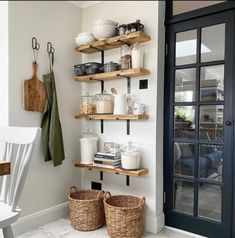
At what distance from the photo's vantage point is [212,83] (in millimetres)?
2357

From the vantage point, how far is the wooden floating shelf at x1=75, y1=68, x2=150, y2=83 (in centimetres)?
242

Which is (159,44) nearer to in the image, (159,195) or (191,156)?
(191,156)

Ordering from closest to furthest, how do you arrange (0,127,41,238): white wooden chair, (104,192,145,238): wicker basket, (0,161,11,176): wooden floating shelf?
(0,161,11,176): wooden floating shelf < (0,127,41,238): white wooden chair < (104,192,145,238): wicker basket

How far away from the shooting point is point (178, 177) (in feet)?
8.36

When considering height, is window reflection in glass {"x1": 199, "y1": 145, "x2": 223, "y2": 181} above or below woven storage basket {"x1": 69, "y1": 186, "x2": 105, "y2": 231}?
above

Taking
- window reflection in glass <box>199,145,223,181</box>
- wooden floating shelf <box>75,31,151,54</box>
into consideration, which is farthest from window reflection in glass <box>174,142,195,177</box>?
wooden floating shelf <box>75,31,151,54</box>

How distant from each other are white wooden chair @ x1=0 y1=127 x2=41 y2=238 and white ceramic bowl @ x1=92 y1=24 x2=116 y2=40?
1445mm

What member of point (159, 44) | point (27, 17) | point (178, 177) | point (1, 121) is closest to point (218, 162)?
point (178, 177)

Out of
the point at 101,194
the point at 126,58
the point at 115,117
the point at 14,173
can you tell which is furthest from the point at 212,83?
the point at 14,173

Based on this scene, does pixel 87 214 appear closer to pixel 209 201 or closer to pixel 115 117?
pixel 115 117

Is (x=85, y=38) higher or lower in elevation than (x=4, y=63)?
higher

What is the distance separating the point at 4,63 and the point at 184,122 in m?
1.85

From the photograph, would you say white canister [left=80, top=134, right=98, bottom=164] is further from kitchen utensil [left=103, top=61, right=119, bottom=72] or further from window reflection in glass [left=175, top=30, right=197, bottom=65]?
window reflection in glass [left=175, top=30, right=197, bottom=65]

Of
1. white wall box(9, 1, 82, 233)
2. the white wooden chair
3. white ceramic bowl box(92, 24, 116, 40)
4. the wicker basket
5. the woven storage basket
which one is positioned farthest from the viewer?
white ceramic bowl box(92, 24, 116, 40)
